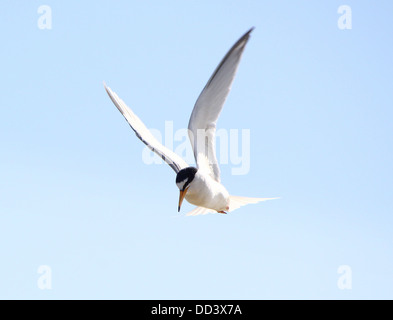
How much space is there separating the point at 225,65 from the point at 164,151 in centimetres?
169

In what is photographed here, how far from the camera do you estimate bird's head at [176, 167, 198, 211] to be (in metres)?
8.71

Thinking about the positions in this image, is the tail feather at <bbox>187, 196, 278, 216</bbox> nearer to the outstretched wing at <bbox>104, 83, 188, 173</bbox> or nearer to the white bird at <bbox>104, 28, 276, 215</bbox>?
the white bird at <bbox>104, 28, 276, 215</bbox>

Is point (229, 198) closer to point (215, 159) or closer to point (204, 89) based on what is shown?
point (215, 159)

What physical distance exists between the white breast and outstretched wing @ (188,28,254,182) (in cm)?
28

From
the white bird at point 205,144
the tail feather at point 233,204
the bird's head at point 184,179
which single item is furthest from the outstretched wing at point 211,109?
the bird's head at point 184,179

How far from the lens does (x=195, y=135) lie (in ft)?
30.7

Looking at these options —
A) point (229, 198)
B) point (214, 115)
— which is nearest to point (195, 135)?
point (214, 115)

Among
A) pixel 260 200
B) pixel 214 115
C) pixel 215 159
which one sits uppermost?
pixel 214 115

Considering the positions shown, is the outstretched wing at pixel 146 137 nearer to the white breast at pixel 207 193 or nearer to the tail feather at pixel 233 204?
the white breast at pixel 207 193

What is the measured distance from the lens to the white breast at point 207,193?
8852 mm

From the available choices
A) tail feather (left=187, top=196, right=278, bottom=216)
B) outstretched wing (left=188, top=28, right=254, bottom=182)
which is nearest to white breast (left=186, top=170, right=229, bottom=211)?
outstretched wing (left=188, top=28, right=254, bottom=182)

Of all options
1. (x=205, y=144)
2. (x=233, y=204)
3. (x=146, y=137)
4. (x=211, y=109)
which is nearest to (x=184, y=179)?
(x=205, y=144)

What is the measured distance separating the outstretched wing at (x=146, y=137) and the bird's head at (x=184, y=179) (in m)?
0.47

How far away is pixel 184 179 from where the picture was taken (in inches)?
343
